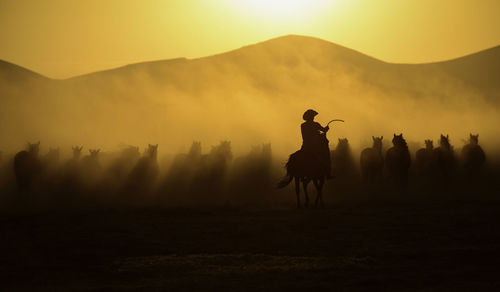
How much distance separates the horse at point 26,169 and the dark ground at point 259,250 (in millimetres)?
13836

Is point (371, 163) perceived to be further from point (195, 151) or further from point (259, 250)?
point (259, 250)

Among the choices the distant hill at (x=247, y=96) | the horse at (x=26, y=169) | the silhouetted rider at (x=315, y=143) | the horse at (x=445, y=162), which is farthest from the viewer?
the distant hill at (x=247, y=96)

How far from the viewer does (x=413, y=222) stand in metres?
14.8

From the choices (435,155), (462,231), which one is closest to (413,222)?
(462,231)

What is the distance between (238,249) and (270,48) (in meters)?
167

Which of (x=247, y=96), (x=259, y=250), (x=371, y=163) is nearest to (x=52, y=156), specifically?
(x=371, y=163)

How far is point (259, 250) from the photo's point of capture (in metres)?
12.1

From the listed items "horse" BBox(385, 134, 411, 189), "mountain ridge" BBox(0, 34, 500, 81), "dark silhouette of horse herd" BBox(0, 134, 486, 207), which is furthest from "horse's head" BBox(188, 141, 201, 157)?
"mountain ridge" BBox(0, 34, 500, 81)

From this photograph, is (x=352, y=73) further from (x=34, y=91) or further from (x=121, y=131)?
(x=34, y=91)

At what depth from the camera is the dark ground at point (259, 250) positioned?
30.9ft

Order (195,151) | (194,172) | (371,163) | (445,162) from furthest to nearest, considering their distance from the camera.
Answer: (195,151)
(194,172)
(445,162)
(371,163)

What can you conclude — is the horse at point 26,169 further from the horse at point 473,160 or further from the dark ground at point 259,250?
the horse at point 473,160

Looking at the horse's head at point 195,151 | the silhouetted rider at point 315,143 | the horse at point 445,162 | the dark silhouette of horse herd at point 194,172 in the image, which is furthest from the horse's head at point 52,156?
the silhouetted rider at point 315,143

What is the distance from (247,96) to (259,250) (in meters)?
143
